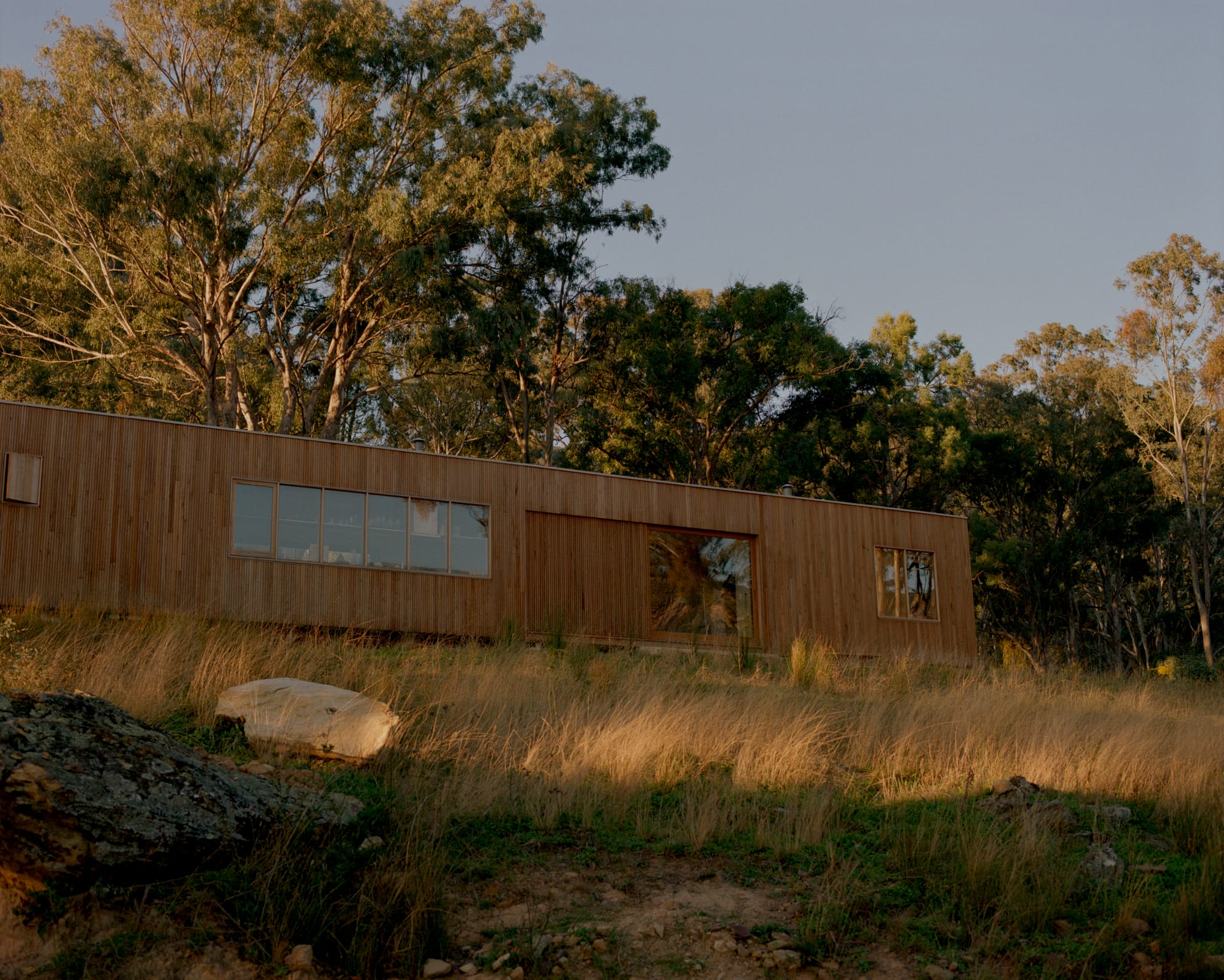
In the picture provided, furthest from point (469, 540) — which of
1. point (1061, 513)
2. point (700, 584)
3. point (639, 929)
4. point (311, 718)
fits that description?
point (1061, 513)

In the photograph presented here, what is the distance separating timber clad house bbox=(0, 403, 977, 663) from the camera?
44.8ft

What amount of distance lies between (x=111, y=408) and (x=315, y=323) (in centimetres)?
514

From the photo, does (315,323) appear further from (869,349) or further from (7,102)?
(869,349)

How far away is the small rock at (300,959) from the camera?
15.9ft

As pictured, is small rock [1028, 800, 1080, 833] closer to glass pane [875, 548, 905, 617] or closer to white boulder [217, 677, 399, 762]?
white boulder [217, 677, 399, 762]

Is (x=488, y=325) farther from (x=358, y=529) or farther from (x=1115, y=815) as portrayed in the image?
(x=1115, y=815)

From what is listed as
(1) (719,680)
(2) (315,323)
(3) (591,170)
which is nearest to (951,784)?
(1) (719,680)

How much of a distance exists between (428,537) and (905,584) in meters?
8.16

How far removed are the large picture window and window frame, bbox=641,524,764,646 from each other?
2226 millimetres

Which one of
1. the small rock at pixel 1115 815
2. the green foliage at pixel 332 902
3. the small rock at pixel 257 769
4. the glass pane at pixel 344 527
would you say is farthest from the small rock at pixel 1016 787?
the glass pane at pixel 344 527

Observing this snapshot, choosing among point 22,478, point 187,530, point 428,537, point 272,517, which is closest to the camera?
point 22,478

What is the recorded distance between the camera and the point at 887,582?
62.3ft

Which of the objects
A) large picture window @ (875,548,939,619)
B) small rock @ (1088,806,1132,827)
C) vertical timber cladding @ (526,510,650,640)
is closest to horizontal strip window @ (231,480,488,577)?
vertical timber cladding @ (526,510,650,640)

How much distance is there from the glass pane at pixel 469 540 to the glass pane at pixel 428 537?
13 centimetres
